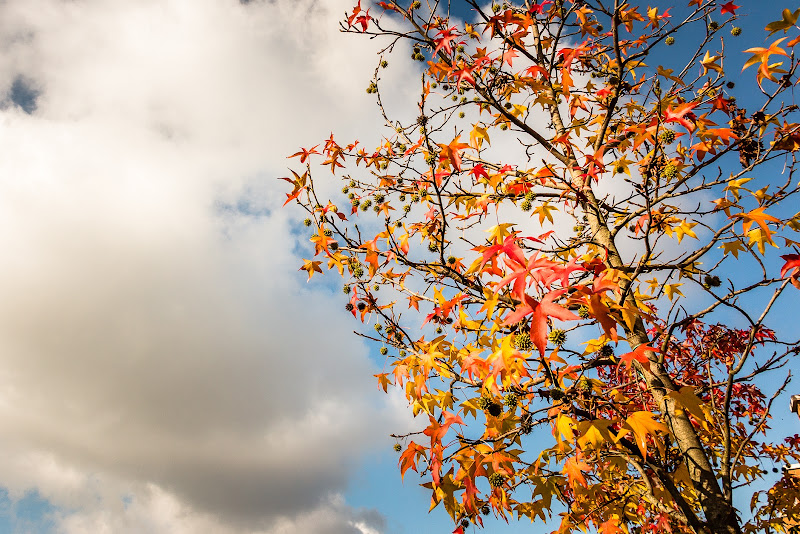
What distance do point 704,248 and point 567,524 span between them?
268 centimetres

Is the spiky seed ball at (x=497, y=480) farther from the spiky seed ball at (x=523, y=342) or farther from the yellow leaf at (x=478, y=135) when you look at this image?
the yellow leaf at (x=478, y=135)

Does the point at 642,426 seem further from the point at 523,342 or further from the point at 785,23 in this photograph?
the point at 785,23

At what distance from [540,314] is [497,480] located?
2.12 m

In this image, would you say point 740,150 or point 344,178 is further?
point 344,178

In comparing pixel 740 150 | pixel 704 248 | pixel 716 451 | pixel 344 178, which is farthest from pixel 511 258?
pixel 716 451

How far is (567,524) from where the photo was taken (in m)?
3.87

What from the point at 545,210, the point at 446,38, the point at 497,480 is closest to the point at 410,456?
the point at 497,480

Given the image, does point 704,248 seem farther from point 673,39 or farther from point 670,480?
point 673,39

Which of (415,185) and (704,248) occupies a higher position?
(415,185)

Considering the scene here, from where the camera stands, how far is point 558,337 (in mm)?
3312

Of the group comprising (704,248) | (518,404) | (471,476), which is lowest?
(471,476)

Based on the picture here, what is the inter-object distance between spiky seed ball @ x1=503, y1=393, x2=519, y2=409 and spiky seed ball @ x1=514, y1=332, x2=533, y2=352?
0.40 metres

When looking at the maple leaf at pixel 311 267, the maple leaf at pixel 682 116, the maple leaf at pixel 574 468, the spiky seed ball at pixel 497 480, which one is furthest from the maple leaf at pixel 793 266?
the maple leaf at pixel 311 267

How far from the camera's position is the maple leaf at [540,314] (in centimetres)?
191
